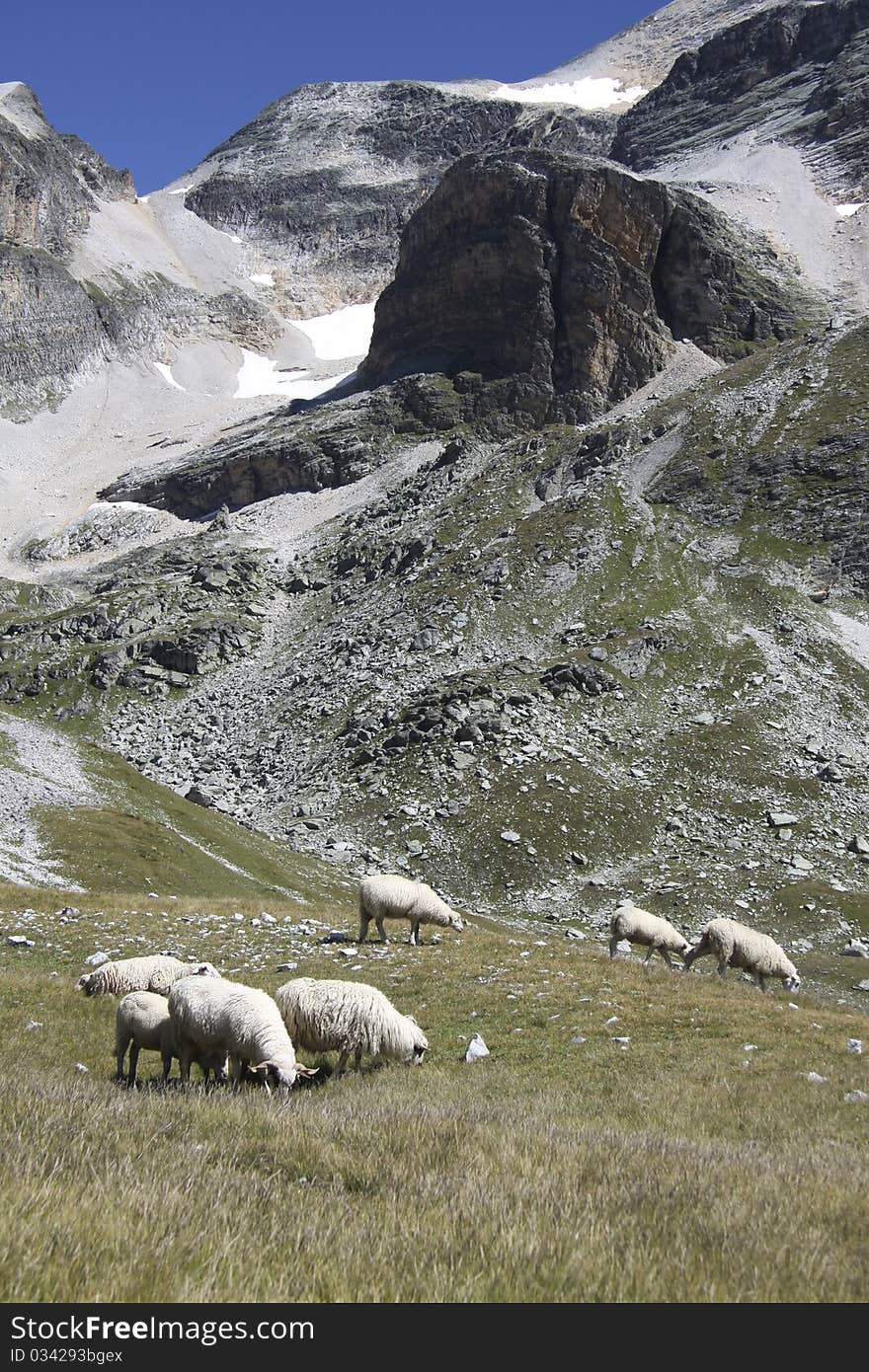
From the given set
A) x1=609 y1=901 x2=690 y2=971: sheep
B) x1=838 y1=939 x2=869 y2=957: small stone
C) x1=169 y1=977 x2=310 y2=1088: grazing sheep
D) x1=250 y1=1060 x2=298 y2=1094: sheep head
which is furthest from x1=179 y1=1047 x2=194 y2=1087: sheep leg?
x1=838 y1=939 x2=869 y2=957: small stone

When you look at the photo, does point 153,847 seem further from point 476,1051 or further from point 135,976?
point 476,1051

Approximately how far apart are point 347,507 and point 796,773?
9531cm

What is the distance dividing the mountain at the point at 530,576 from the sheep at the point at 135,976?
2333 cm

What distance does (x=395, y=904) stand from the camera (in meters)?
23.8

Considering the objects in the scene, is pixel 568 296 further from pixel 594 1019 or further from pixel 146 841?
pixel 594 1019

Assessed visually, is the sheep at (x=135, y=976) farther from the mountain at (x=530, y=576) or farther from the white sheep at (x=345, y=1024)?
the mountain at (x=530, y=576)

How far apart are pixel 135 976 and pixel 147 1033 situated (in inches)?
168

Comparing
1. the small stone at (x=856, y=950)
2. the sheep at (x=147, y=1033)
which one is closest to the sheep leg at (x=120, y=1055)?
the sheep at (x=147, y=1033)

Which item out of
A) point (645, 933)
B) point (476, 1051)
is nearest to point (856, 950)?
point (645, 933)

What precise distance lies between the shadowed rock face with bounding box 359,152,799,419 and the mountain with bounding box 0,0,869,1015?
1.86 feet

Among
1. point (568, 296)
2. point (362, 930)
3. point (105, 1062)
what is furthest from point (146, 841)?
point (568, 296)

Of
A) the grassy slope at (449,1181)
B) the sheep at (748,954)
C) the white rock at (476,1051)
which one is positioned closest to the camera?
the grassy slope at (449,1181)

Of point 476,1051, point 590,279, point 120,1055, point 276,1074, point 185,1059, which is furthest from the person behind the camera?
point 590,279

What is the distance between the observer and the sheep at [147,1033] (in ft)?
39.8
